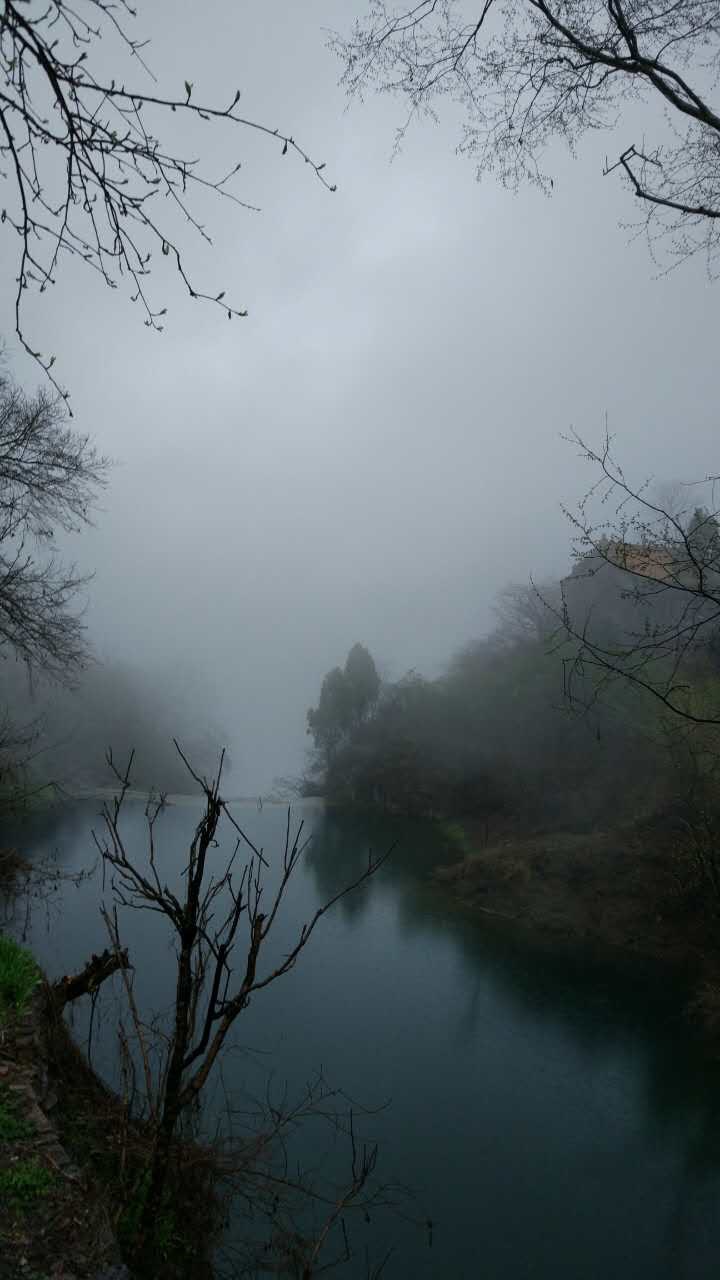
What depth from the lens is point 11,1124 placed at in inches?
124

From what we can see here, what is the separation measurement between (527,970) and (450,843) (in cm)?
638

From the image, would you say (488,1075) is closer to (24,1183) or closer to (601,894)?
(601,894)

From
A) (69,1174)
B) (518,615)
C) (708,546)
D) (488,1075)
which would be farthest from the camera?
(518,615)

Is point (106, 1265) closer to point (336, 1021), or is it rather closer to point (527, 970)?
point (336, 1021)

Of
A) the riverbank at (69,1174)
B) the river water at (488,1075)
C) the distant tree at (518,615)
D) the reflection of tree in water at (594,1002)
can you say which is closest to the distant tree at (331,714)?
the distant tree at (518,615)

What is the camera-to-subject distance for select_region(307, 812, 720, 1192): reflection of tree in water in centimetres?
736

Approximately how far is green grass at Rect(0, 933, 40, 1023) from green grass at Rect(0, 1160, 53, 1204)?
4.29 ft

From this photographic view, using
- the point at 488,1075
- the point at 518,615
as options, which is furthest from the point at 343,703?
the point at 488,1075

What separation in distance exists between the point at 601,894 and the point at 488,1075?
5.27 m

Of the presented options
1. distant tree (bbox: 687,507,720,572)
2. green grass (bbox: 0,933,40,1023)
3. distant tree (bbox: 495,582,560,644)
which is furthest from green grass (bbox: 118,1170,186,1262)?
distant tree (bbox: 495,582,560,644)

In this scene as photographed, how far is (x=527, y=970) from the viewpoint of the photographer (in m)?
10.6

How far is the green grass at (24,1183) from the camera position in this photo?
108 inches

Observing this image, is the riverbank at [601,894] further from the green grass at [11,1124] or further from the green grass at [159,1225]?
the green grass at [11,1124]

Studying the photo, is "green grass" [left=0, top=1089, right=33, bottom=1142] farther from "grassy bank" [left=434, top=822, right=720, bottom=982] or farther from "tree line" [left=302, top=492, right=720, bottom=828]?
"grassy bank" [left=434, top=822, right=720, bottom=982]
